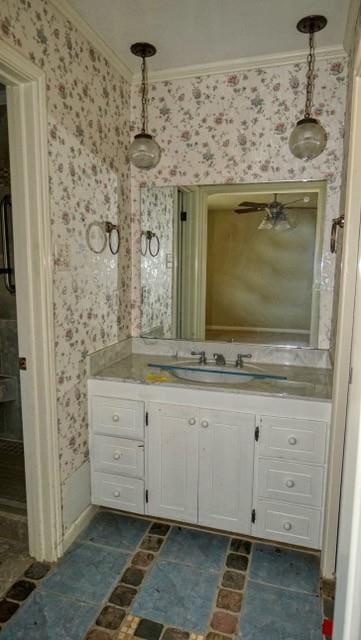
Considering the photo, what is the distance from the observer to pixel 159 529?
2.03 m

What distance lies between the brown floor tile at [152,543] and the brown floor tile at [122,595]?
0.81 ft

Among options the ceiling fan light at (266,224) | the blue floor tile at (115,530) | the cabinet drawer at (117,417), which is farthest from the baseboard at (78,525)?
the ceiling fan light at (266,224)

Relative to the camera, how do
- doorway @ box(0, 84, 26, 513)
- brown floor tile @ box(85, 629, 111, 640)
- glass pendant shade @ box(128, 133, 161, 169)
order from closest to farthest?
brown floor tile @ box(85, 629, 111, 640), glass pendant shade @ box(128, 133, 161, 169), doorway @ box(0, 84, 26, 513)

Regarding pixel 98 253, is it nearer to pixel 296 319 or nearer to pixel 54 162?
Answer: pixel 54 162

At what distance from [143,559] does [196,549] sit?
26 cm

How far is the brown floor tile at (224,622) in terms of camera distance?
1.47m

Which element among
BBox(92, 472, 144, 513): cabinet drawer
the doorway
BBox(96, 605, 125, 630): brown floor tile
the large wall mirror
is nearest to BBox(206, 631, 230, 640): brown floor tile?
BBox(96, 605, 125, 630): brown floor tile

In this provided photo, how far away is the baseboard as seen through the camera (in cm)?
186

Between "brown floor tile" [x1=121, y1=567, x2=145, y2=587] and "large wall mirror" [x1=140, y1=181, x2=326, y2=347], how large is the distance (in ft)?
3.96

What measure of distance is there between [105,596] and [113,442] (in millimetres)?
643

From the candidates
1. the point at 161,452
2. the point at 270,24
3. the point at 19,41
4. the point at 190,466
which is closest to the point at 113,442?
the point at 161,452

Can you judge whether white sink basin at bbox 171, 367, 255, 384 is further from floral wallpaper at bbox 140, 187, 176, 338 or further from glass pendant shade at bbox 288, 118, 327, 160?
glass pendant shade at bbox 288, 118, 327, 160

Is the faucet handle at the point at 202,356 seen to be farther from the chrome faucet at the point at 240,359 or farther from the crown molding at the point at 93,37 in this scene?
the crown molding at the point at 93,37

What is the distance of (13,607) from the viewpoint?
1.55 metres
